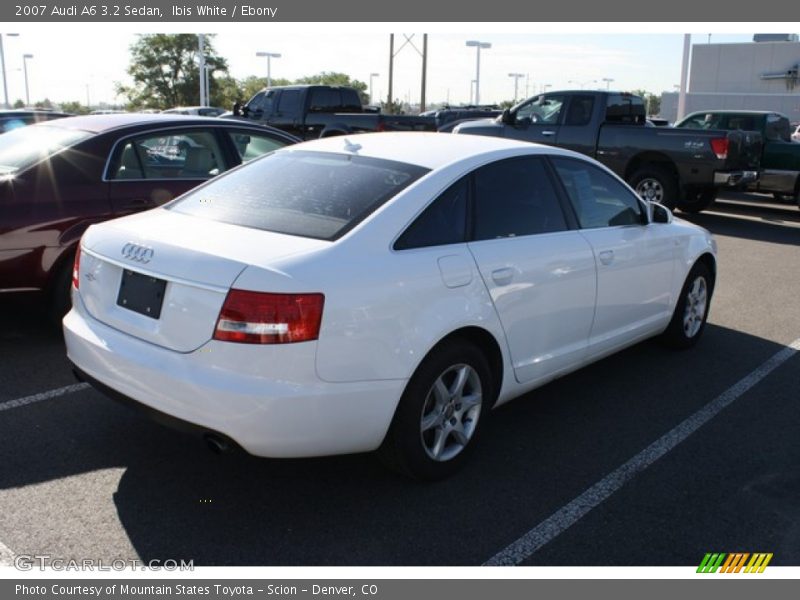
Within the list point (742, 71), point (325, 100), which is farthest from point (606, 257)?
point (742, 71)

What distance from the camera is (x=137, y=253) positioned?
3.50m

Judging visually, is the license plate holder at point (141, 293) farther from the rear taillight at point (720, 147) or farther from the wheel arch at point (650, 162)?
the wheel arch at point (650, 162)

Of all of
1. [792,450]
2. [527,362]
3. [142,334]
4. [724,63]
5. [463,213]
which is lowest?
[792,450]

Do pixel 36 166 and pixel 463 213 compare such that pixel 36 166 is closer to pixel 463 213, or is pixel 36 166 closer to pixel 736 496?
pixel 463 213

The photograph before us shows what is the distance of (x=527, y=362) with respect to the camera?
167 inches

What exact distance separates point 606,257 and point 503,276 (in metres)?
1.08

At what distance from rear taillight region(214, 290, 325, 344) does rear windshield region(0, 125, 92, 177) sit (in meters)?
3.14

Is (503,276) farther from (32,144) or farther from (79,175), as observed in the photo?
(32,144)

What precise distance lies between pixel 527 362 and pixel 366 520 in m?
1.30

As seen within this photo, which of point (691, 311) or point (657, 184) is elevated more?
point (657, 184)

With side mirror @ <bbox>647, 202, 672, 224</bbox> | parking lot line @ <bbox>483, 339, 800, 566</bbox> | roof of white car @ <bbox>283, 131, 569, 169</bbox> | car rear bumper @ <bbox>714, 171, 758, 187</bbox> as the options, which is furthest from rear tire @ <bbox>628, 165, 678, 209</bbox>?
roof of white car @ <bbox>283, 131, 569, 169</bbox>

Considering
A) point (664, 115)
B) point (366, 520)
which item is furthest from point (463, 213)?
point (664, 115)

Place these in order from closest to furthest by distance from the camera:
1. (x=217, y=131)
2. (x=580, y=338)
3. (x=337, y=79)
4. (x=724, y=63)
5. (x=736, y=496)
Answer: (x=736, y=496), (x=580, y=338), (x=217, y=131), (x=724, y=63), (x=337, y=79)

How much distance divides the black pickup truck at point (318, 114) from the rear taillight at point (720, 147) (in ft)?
21.6
